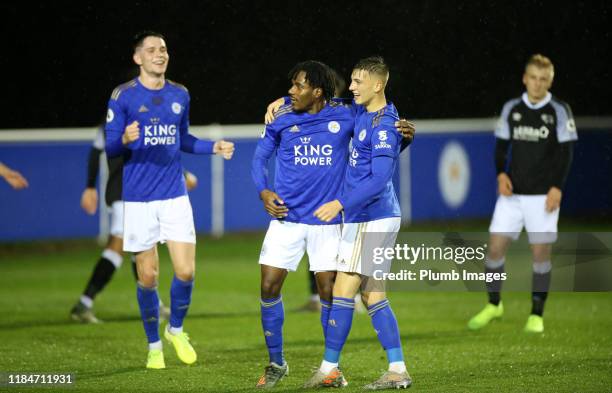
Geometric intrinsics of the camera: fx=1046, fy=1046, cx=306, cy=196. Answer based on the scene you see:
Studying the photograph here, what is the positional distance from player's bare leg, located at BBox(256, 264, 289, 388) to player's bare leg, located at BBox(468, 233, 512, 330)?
2876 millimetres

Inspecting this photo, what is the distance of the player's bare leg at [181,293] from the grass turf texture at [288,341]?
0.39 feet

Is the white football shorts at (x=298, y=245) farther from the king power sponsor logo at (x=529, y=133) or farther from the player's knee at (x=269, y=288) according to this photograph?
the king power sponsor logo at (x=529, y=133)

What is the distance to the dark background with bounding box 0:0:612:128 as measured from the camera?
12.3 metres

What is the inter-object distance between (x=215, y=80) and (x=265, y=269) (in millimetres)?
9036

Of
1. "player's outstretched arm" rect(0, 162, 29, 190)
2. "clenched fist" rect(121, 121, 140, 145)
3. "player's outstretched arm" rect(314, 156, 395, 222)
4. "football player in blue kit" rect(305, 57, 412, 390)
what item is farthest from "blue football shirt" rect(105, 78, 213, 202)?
"player's outstretched arm" rect(314, 156, 395, 222)

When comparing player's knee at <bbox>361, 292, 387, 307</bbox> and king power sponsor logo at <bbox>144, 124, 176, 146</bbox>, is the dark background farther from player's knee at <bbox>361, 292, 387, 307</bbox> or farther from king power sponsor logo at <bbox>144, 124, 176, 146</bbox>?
player's knee at <bbox>361, 292, 387, 307</bbox>

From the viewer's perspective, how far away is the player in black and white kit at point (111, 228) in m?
9.79

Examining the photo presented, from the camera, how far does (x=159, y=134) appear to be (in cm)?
752

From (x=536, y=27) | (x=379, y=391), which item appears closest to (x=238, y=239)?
(x=536, y=27)

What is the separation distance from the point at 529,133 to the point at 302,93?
10.7 feet

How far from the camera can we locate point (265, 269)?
6719mm

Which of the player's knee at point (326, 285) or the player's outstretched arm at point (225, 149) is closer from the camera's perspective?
the player's knee at point (326, 285)

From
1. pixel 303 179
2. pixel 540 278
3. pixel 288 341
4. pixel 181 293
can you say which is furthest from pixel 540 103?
pixel 181 293

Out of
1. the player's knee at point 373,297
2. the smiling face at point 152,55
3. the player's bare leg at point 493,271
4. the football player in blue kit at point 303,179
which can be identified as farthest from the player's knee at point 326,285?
the player's bare leg at point 493,271
